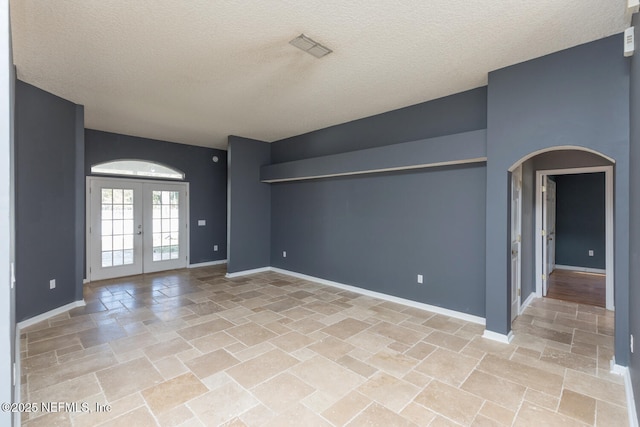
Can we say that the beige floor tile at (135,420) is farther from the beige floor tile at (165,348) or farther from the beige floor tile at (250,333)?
the beige floor tile at (250,333)

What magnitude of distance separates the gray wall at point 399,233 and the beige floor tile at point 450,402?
168cm

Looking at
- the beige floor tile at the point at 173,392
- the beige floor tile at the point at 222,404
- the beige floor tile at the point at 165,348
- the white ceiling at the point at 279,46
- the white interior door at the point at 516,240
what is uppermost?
the white ceiling at the point at 279,46

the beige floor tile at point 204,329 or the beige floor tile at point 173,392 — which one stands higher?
the beige floor tile at point 204,329

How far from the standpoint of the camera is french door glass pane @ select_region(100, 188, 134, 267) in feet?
19.4

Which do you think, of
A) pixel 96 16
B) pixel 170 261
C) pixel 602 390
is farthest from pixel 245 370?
pixel 170 261

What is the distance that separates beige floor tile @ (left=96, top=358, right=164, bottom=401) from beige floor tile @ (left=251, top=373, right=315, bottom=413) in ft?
2.91

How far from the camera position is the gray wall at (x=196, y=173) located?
603 cm

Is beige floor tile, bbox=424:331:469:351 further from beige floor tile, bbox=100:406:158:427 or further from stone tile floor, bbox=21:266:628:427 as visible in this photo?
beige floor tile, bbox=100:406:158:427

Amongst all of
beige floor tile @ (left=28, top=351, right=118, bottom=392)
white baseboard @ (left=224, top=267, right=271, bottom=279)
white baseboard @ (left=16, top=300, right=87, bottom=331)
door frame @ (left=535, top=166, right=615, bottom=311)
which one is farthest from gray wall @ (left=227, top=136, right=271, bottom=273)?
door frame @ (left=535, top=166, right=615, bottom=311)

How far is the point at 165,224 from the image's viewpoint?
674 cm

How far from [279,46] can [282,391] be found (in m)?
3.01

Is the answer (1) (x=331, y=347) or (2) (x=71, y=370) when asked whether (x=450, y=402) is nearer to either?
(1) (x=331, y=347)

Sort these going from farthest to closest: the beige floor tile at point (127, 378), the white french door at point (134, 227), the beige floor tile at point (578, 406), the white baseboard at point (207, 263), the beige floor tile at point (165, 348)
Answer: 1. the white baseboard at point (207, 263)
2. the white french door at point (134, 227)
3. the beige floor tile at point (165, 348)
4. the beige floor tile at point (127, 378)
5. the beige floor tile at point (578, 406)

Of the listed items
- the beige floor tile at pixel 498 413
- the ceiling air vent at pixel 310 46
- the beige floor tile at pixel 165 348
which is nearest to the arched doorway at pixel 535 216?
the beige floor tile at pixel 498 413
